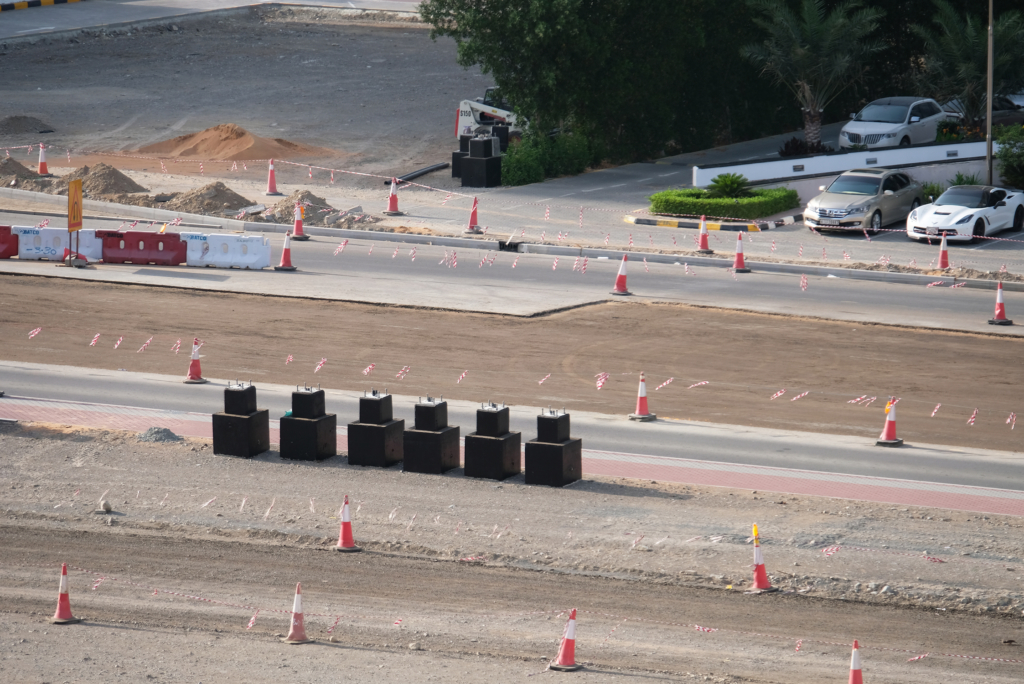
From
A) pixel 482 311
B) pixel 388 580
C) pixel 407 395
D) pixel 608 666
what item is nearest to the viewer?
pixel 608 666

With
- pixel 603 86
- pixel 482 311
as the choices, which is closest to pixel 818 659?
pixel 482 311

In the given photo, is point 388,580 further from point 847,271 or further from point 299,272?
point 847,271

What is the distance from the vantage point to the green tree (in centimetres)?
3819

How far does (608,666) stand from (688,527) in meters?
3.39

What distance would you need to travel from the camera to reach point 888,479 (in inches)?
604

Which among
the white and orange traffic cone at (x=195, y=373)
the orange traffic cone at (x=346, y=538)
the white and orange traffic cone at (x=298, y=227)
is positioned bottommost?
the orange traffic cone at (x=346, y=538)

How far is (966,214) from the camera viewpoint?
30.6 metres

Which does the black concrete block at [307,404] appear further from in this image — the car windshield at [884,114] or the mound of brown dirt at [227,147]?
the car windshield at [884,114]

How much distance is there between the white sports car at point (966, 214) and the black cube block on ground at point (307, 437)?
19000 mm

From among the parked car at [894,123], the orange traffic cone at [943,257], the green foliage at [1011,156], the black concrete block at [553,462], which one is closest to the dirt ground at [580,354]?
the black concrete block at [553,462]

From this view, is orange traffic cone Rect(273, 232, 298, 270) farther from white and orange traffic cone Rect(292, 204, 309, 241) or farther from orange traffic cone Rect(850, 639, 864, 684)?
orange traffic cone Rect(850, 639, 864, 684)

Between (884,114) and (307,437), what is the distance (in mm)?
29500

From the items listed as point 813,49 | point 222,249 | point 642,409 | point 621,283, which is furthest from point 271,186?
point 642,409

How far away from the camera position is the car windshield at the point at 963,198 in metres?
31.1
